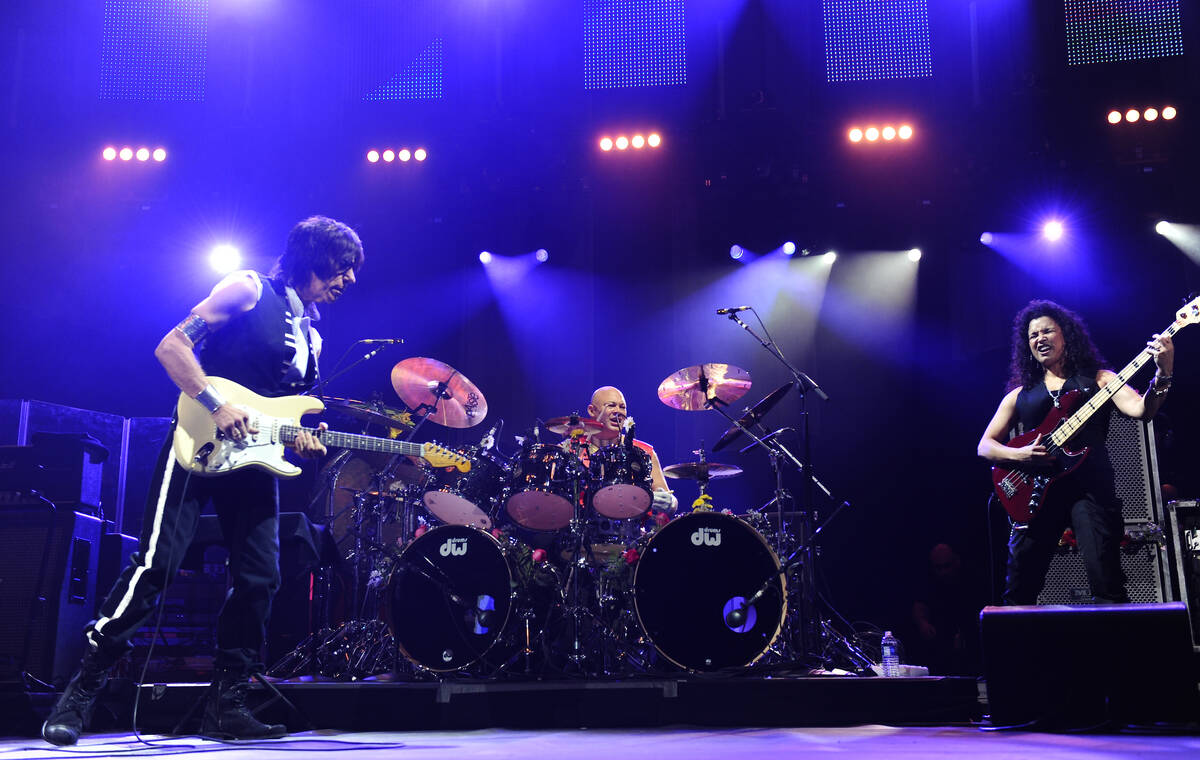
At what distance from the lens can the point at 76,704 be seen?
364 cm

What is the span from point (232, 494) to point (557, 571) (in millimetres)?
2520

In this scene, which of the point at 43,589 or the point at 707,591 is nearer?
the point at 43,589

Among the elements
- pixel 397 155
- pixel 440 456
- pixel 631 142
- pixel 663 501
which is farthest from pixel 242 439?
pixel 631 142

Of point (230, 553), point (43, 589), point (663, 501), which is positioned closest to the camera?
point (230, 553)

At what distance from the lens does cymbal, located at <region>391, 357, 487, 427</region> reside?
→ 6904 millimetres

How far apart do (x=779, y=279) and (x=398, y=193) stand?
12.4 ft

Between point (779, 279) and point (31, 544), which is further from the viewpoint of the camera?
point (779, 279)

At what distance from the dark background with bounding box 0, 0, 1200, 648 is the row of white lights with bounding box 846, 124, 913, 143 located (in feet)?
0.37

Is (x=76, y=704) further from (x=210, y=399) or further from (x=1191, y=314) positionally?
(x=1191, y=314)

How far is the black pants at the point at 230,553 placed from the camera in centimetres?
372

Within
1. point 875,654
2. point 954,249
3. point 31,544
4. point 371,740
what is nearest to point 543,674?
point 371,740

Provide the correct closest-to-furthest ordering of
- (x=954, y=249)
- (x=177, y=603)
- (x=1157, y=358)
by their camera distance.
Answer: (x=1157, y=358) → (x=177, y=603) → (x=954, y=249)

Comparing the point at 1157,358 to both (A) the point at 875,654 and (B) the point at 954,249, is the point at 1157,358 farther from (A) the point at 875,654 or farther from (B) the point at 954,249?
(B) the point at 954,249

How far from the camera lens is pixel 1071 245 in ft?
30.1
